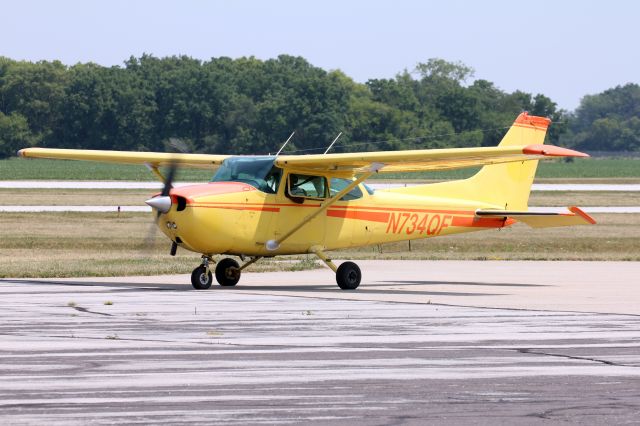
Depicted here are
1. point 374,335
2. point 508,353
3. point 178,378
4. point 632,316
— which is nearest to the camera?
point 178,378

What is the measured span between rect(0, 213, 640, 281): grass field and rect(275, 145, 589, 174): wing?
3.38 meters

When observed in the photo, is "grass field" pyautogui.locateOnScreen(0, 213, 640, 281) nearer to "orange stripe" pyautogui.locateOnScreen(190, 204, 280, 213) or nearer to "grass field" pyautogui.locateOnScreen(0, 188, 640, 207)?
"orange stripe" pyautogui.locateOnScreen(190, 204, 280, 213)

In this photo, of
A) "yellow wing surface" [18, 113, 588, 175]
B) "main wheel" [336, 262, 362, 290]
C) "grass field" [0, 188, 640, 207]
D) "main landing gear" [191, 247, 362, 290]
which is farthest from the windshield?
"grass field" [0, 188, 640, 207]

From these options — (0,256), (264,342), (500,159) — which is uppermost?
(500,159)

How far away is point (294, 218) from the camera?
866 inches

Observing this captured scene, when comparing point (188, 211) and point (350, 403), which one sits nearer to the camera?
point (350, 403)

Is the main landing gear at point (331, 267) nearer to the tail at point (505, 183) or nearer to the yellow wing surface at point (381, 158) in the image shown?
the yellow wing surface at point (381, 158)

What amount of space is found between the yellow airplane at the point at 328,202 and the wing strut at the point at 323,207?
0.06 ft

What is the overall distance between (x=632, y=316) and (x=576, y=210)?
18.6 ft

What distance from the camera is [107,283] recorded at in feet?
72.4

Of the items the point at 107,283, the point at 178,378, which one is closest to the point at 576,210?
the point at 107,283

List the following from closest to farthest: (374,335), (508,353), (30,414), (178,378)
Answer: (30,414)
(178,378)
(508,353)
(374,335)

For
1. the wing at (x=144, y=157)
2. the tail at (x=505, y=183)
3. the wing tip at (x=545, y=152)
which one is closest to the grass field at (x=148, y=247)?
the wing at (x=144, y=157)

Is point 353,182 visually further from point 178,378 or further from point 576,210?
point 178,378
